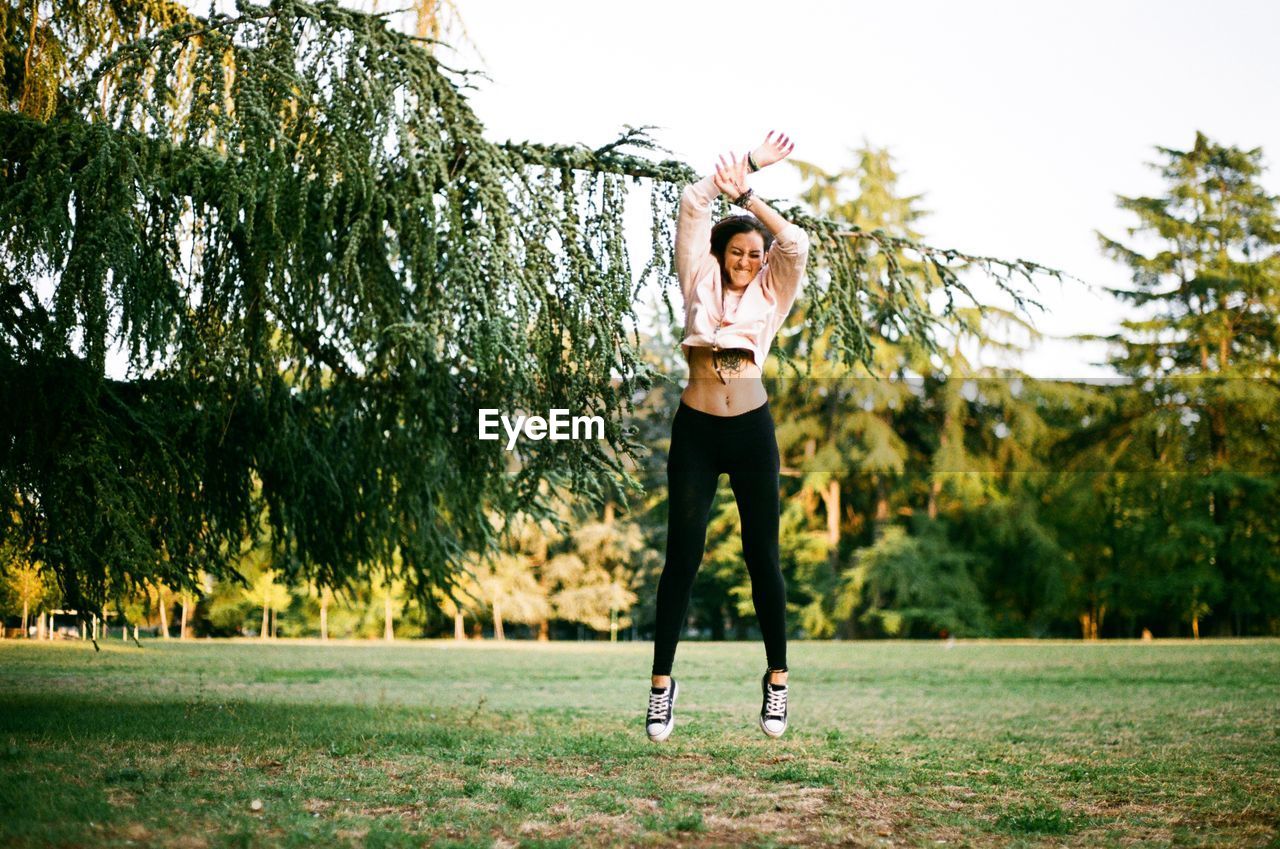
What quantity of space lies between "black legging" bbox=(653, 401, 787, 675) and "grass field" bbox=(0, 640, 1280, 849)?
0.89m

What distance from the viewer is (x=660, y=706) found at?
13.1ft

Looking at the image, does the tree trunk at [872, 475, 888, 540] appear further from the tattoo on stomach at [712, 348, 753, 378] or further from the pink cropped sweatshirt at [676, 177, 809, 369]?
the tattoo on stomach at [712, 348, 753, 378]

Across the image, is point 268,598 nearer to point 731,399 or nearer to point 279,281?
point 279,281

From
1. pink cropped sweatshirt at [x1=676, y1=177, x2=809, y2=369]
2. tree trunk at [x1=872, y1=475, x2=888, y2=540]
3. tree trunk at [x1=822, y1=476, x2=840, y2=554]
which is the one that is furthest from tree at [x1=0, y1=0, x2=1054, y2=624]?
tree trunk at [x1=872, y1=475, x2=888, y2=540]

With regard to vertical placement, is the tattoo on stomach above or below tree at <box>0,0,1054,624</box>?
below

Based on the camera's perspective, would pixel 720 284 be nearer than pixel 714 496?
No

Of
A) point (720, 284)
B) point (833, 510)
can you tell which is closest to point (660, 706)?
point (720, 284)

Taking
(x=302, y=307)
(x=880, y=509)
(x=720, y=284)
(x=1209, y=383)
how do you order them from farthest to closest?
1. (x=880, y=509)
2. (x=1209, y=383)
3. (x=302, y=307)
4. (x=720, y=284)

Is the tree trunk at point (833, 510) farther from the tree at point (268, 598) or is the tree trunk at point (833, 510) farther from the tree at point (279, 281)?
the tree at point (279, 281)

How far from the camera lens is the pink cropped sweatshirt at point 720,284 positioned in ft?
12.5

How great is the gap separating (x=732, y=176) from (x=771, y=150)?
0.54 feet

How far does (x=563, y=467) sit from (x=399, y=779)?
239 cm

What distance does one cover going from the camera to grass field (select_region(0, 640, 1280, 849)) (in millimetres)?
4281

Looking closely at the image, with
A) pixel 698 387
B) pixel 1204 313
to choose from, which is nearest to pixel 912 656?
pixel 1204 313
